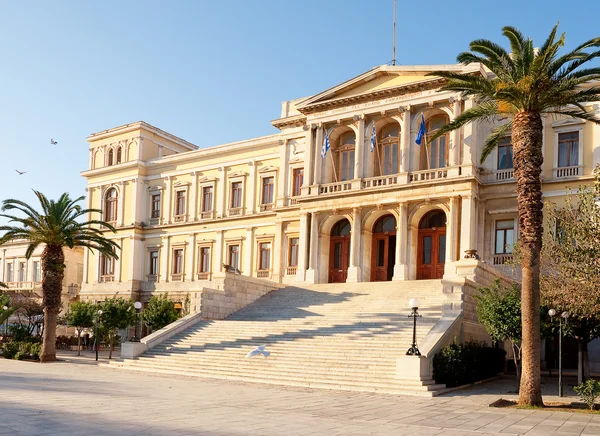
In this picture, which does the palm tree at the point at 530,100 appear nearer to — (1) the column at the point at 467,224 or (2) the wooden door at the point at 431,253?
(1) the column at the point at 467,224

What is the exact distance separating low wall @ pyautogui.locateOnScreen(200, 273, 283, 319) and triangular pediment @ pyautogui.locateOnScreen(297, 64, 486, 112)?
10.4 metres

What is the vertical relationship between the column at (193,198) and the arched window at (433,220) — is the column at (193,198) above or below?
above

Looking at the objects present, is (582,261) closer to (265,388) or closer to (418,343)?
(418,343)

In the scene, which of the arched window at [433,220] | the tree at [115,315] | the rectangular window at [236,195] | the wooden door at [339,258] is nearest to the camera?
the tree at [115,315]

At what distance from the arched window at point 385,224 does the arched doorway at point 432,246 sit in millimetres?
1693

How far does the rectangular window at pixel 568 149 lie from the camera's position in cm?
3253

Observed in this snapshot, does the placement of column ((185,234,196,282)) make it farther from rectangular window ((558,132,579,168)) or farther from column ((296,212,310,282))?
rectangular window ((558,132,579,168))

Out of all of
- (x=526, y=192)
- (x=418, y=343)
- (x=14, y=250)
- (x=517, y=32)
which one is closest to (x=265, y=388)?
(x=418, y=343)

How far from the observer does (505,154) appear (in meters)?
34.0

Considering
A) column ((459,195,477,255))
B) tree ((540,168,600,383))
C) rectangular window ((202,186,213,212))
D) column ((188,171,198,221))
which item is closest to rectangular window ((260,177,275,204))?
rectangular window ((202,186,213,212))

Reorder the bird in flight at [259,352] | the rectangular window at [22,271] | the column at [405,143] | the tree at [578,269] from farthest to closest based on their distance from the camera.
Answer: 1. the rectangular window at [22,271]
2. the column at [405,143]
3. the bird in flight at [259,352]
4. the tree at [578,269]

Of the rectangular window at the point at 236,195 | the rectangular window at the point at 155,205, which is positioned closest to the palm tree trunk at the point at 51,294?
the rectangular window at the point at 236,195

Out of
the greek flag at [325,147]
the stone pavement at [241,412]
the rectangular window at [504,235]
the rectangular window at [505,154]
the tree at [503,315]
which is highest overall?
the greek flag at [325,147]

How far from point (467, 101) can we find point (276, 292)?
13547 mm
